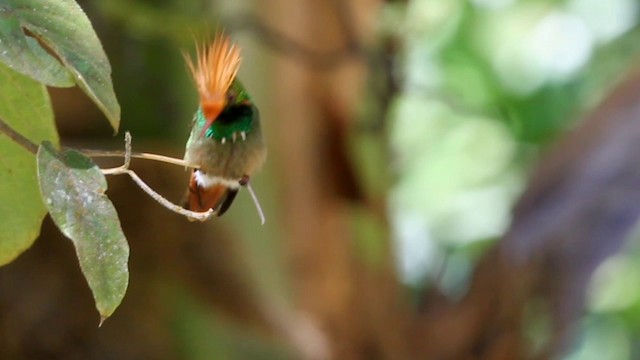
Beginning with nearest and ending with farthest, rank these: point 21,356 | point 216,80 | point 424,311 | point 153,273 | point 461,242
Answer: point 216,80 → point 21,356 → point 153,273 → point 424,311 → point 461,242

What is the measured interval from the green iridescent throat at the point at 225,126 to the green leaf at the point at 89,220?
110 millimetres

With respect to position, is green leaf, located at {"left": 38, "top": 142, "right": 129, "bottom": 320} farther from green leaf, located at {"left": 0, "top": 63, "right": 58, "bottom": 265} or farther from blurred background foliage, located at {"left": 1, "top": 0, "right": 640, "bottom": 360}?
blurred background foliage, located at {"left": 1, "top": 0, "right": 640, "bottom": 360}

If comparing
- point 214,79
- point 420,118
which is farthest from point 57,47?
point 420,118

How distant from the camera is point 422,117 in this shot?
2.25 meters

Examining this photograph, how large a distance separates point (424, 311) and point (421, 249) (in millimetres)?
579

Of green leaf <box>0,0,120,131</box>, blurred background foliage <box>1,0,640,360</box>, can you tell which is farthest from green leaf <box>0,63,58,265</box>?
blurred background foliage <box>1,0,640,360</box>

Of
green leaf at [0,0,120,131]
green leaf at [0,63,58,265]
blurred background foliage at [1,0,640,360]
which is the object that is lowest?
green leaf at [0,63,58,265]

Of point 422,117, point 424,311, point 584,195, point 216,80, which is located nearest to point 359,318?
point 424,311

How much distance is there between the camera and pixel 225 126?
18.1 inches

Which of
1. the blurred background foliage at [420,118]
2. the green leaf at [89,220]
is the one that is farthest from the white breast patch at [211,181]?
the blurred background foliage at [420,118]

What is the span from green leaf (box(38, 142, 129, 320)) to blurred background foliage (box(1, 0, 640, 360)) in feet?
3.08

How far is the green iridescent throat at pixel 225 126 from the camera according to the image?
0.46 m

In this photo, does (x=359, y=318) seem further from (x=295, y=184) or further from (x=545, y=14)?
(x=545, y=14)

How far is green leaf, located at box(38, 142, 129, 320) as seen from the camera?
0.33 meters
